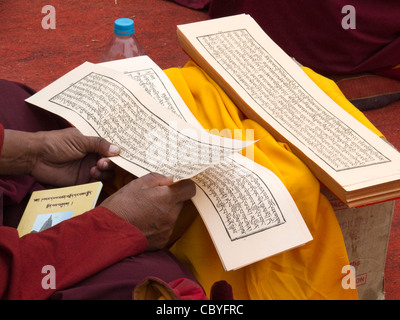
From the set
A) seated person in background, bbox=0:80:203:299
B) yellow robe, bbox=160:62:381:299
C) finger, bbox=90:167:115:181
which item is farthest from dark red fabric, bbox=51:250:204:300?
finger, bbox=90:167:115:181

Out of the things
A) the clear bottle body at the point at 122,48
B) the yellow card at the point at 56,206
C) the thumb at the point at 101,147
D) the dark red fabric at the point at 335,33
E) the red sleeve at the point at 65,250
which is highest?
the thumb at the point at 101,147

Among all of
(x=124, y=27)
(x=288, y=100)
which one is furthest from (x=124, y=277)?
(x=124, y=27)

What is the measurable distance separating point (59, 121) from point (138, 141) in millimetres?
268

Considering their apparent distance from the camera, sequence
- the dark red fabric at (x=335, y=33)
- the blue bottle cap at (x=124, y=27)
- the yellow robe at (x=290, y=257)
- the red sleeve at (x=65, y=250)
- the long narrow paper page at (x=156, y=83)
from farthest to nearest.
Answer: the dark red fabric at (x=335, y=33)
the blue bottle cap at (x=124, y=27)
the long narrow paper page at (x=156, y=83)
the yellow robe at (x=290, y=257)
the red sleeve at (x=65, y=250)

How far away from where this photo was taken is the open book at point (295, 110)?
1.30m

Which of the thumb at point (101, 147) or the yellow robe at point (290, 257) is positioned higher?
the thumb at point (101, 147)

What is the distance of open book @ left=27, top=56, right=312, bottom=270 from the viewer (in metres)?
1.23

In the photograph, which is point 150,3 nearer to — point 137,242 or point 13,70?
point 13,70

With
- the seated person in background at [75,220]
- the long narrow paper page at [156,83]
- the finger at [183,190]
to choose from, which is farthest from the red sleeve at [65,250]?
the long narrow paper page at [156,83]

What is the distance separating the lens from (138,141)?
1401 mm

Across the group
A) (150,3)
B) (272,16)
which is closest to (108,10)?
(150,3)

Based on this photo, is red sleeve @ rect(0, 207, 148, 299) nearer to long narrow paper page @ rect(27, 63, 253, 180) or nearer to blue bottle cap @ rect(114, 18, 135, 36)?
long narrow paper page @ rect(27, 63, 253, 180)

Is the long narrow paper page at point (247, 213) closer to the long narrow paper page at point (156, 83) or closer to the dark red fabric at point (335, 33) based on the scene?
the long narrow paper page at point (156, 83)

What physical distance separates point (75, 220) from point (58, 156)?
0.84 ft
